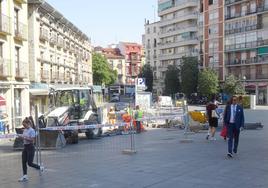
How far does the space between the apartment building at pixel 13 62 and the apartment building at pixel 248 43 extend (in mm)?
48469

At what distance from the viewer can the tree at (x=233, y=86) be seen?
6511 centimetres

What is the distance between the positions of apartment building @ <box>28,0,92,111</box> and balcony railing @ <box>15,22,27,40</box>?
17.9ft

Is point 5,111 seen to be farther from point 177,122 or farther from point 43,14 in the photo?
point 43,14

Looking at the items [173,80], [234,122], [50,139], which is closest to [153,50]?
[173,80]

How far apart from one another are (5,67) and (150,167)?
51.7 feet

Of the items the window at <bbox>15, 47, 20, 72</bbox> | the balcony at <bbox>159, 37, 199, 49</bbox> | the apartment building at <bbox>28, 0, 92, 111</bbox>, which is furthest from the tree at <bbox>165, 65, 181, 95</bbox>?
the window at <bbox>15, 47, 20, 72</bbox>

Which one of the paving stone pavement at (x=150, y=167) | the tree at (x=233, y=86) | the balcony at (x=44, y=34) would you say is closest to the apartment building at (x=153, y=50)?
the tree at (x=233, y=86)

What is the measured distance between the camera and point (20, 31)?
2680 cm

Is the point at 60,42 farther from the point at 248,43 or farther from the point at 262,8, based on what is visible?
the point at 248,43

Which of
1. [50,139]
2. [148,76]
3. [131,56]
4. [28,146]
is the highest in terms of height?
[131,56]

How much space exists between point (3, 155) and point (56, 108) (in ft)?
15.7

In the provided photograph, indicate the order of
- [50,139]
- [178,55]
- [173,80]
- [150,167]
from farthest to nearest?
[178,55] < [173,80] < [50,139] < [150,167]

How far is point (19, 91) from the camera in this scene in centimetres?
2738

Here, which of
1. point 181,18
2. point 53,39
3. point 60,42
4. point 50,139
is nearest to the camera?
point 50,139
